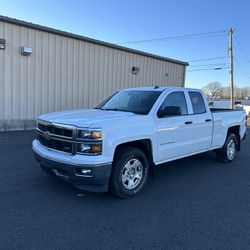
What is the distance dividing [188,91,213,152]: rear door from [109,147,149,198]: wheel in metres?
1.69

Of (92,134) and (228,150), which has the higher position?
(92,134)

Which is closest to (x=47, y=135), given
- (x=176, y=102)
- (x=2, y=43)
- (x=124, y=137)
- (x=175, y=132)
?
(x=124, y=137)

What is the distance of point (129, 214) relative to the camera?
164 inches

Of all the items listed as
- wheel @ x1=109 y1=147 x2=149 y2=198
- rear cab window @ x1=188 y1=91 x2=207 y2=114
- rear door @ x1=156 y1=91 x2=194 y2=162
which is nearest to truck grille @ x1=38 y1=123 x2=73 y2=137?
wheel @ x1=109 y1=147 x2=149 y2=198

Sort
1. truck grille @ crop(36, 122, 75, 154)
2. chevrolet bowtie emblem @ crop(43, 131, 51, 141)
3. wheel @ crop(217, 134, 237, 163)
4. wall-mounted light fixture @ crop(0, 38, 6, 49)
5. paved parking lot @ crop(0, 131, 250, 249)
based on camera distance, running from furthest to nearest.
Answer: wall-mounted light fixture @ crop(0, 38, 6, 49) < wheel @ crop(217, 134, 237, 163) < chevrolet bowtie emblem @ crop(43, 131, 51, 141) < truck grille @ crop(36, 122, 75, 154) < paved parking lot @ crop(0, 131, 250, 249)

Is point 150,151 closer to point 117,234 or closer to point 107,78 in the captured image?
point 117,234

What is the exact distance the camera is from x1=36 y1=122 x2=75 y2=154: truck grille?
4355 millimetres

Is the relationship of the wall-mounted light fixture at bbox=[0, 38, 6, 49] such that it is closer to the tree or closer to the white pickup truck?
the white pickup truck

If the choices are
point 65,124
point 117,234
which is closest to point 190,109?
point 65,124

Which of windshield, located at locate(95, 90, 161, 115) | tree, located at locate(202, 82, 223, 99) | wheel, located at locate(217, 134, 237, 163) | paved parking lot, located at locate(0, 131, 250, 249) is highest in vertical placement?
tree, located at locate(202, 82, 223, 99)

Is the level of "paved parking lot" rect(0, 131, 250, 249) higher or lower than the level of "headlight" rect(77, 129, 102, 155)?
lower

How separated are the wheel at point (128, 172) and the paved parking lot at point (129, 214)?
0.57 ft

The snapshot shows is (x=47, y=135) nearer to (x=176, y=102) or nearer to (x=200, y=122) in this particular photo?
(x=176, y=102)

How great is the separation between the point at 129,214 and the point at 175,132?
78.6 inches
